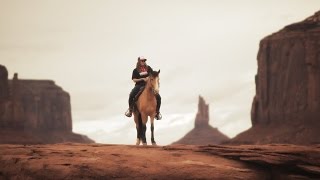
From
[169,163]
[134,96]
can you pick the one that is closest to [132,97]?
[134,96]

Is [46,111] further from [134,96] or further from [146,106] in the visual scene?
[146,106]

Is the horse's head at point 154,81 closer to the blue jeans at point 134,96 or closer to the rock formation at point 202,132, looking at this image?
the blue jeans at point 134,96

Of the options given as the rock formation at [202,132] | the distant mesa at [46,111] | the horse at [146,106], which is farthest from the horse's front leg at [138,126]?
the distant mesa at [46,111]

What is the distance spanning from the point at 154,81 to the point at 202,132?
12639 centimetres

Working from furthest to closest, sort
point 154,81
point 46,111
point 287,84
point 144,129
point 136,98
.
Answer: point 46,111
point 287,84
point 144,129
point 136,98
point 154,81

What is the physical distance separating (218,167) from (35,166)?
5.08 meters

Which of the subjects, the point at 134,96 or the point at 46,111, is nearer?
the point at 134,96

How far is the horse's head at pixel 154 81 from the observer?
18.4 metres

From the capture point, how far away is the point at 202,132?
472 ft

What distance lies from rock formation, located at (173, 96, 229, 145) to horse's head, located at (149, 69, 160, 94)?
118m

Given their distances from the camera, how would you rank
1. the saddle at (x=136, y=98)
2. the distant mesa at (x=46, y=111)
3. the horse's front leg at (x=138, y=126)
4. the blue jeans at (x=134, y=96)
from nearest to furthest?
the blue jeans at (x=134, y=96) → the saddle at (x=136, y=98) → the horse's front leg at (x=138, y=126) → the distant mesa at (x=46, y=111)

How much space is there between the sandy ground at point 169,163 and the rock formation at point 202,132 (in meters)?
120

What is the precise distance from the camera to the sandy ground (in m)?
14.4

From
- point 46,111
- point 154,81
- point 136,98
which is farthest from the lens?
point 46,111
